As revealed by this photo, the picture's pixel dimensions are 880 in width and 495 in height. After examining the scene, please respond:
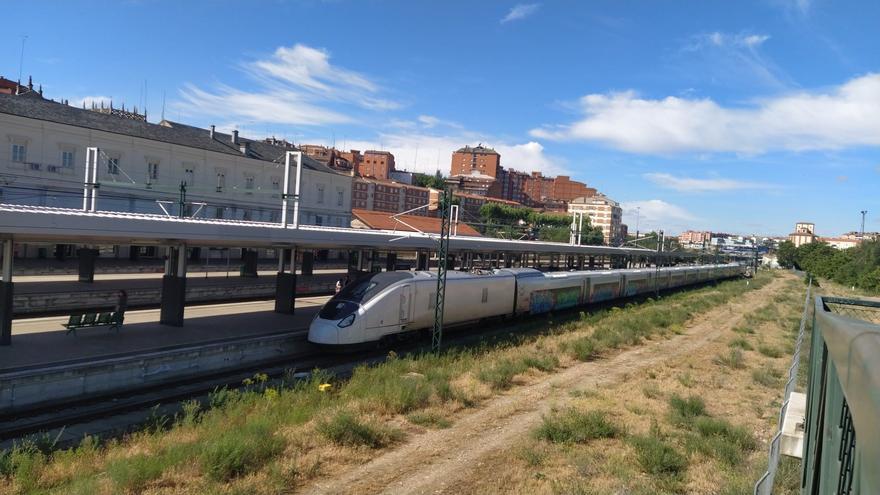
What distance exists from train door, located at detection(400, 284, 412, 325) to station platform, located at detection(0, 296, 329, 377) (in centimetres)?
422

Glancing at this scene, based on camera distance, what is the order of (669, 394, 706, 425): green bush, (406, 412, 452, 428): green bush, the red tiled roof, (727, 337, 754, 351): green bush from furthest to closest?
the red tiled roof, (727, 337, 754, 351): green bush, (669, 394, 706, 425): green bush, (406, 412, 452, 428): green bush

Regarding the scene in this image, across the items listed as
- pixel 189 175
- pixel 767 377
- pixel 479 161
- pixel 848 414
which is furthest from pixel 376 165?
pixel 848 414

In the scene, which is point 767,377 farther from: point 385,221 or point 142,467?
point 385,221

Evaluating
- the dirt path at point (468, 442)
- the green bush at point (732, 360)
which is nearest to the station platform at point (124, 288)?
the dirt path at point (468, 442)

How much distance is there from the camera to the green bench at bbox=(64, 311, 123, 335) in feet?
60.5

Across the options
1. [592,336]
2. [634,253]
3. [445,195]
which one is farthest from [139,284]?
[634,253]

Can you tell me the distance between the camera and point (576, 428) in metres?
12.4

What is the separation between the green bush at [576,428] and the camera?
39.9ft

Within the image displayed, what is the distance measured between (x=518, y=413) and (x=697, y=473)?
4.52 meters

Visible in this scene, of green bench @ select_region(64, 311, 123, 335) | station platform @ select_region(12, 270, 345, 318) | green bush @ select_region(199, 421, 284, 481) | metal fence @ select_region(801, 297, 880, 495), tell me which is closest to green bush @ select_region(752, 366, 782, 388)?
green bush @ select_region(199, 421, 284, 481)

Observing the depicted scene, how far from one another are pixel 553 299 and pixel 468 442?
2001 cm

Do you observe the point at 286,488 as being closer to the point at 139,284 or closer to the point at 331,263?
the point at 139,284

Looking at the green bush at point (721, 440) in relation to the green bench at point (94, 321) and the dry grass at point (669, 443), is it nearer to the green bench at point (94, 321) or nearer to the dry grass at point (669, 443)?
the dry grass at point (669, 443)

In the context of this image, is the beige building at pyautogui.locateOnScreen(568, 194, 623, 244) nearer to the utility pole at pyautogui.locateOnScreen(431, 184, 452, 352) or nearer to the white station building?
the white station building
